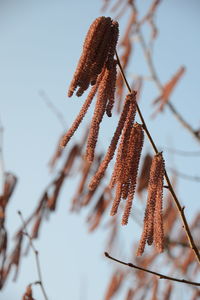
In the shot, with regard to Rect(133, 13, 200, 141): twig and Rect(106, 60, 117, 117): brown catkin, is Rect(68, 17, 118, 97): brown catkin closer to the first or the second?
Rect(106, 60, 117, 117): brown catkin

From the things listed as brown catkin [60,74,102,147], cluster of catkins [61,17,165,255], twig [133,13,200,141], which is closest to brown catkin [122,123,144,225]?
cluster of catkins [61,17,165,255]

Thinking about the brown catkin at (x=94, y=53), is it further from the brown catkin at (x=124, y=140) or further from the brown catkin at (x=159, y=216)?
the brown catkin at (x=159, y=216)

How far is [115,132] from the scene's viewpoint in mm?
880

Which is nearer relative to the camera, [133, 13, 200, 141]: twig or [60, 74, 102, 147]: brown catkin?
[60, 74, 102, 147]: brown catkin

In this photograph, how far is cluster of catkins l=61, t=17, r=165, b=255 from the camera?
858 mm

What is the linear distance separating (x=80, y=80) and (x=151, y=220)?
325 mm

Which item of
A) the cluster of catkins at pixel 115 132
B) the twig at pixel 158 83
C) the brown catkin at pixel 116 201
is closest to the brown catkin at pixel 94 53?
the cluster of catkins at pixel 115 132

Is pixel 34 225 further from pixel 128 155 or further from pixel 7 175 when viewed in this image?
pixel 128 155

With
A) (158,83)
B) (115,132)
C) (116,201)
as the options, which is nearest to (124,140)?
(115,132)

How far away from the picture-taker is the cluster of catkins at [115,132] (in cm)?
86

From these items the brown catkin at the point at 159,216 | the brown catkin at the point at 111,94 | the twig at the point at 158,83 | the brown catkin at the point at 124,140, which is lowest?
the brown catkin at the point at 159,216

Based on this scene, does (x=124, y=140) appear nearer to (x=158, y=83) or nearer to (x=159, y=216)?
(x=159, y=216)

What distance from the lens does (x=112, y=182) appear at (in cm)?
87

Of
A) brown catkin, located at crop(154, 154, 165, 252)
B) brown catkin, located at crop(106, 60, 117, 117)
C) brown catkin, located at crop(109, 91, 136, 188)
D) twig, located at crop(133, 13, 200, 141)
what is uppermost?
twig, located at crop(133, 13, 200, 141)
